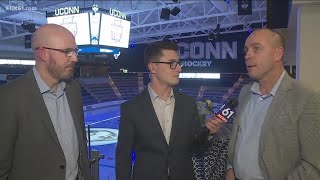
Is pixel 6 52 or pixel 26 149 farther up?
pixel 6 52

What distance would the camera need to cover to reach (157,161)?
219cm

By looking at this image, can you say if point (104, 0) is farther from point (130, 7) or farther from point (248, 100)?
point (248, 100)

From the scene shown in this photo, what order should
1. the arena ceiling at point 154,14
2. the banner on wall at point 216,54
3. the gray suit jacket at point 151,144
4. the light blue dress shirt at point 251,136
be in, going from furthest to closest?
1. the banner on wall at point 216,54
2. the arena ceiling at point 154,14
3. the gray suit jacket at point 151,144
4. the light blue dress shirt at point 251,136

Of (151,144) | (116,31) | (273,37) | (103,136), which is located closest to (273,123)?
(273,37)

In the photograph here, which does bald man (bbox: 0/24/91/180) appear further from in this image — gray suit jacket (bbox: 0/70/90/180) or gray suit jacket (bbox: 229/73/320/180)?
gray suit jacket (bbox: 229/73/320/180)

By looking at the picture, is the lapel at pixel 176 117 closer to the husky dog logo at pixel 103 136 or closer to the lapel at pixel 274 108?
the lapel at pixel 274 108

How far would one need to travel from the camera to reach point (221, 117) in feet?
6.61

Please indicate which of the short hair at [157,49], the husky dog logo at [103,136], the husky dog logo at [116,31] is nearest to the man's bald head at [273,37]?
the short hair at [157,49]

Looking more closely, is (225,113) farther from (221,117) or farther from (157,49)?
(157,49)

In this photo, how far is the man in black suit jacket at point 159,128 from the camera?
2203 mm

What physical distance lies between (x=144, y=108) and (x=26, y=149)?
840 millimetres

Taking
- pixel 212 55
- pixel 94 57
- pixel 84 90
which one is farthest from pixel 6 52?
pixel 212 55

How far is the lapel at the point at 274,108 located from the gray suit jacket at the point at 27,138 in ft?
3.83

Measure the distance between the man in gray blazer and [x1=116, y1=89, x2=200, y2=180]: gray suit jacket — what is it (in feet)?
1.21
